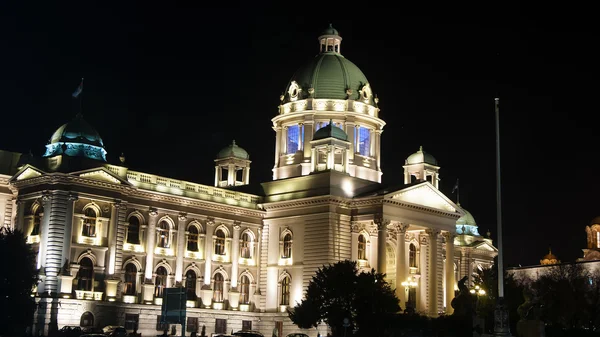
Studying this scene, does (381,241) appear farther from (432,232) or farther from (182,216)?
(182,216)

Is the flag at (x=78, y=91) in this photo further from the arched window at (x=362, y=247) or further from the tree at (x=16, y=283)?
the arched window at (x=362, y=247)

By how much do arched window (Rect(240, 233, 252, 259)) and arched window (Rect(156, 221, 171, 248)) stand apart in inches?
324

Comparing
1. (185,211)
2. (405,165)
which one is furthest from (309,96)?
(185,211)

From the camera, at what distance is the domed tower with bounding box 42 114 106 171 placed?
2783 inches

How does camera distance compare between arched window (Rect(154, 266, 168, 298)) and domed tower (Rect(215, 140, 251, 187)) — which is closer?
arched window (Rect(154, 266, 168, 298))

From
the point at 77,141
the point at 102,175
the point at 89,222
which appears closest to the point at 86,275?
the point at 89,222

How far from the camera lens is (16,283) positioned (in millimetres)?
60500

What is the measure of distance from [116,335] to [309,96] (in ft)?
116

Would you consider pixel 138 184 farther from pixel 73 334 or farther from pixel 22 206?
pixel 73 334

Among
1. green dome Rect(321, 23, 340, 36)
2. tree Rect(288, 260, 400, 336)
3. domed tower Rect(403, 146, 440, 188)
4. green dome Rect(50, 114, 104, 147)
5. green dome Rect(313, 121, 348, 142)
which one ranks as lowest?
tree Rect(288, 260, 400, 336)

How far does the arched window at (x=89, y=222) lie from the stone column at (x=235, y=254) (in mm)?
14903

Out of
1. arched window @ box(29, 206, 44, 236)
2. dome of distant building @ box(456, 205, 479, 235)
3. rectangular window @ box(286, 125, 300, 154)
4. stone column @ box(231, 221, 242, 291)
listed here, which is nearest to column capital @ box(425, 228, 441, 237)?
rectangular window @ box(286, 125, 300, 154)

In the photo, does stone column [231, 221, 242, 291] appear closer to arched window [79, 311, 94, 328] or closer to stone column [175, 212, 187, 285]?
stone column [175, 212, 187, 285]

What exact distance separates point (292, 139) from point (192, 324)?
73.2 ft
